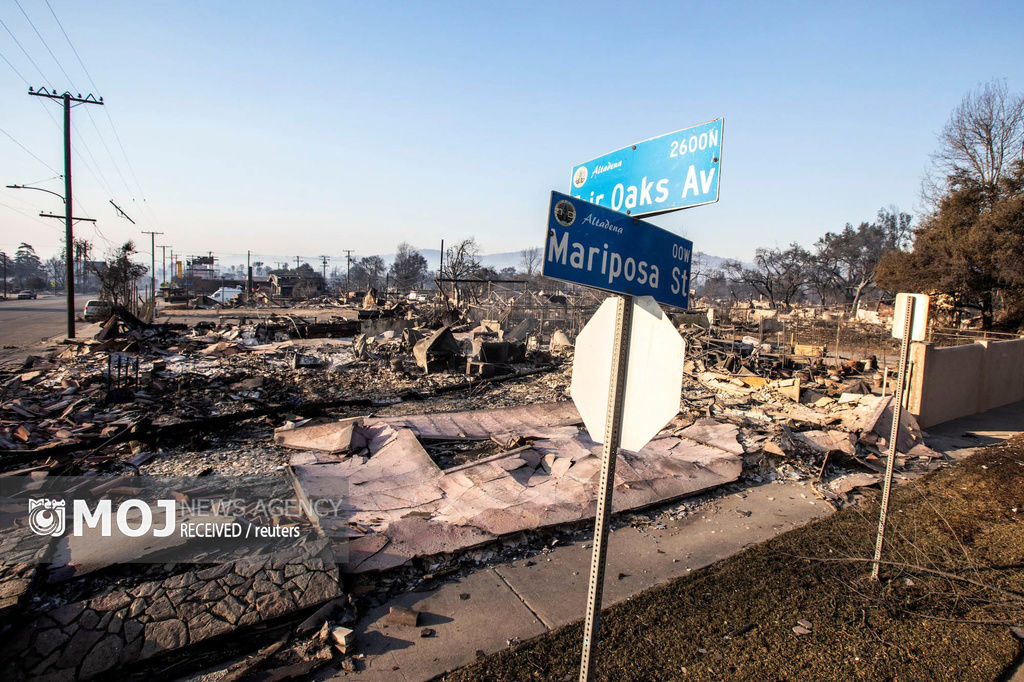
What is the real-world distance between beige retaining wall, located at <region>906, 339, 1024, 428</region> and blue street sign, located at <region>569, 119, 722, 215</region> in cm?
1049

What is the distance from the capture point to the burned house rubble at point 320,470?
359cm

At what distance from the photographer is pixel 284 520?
503 cm

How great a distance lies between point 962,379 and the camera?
37.1 feet

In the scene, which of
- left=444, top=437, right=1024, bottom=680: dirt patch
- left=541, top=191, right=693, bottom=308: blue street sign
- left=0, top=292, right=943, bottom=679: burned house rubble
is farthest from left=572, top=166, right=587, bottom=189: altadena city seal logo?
left=0, top=292, right=943, bottom=679: burned house rubble

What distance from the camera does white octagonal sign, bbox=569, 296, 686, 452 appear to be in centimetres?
221

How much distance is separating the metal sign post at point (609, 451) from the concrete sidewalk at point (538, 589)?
161 cm

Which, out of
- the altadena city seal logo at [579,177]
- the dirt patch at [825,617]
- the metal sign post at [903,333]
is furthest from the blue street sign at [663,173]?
the metal sign post at [903,333]

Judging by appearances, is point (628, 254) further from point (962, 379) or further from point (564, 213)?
point (962, 379)

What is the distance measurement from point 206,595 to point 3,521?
2714 millimetres

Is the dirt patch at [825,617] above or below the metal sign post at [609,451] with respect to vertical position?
below

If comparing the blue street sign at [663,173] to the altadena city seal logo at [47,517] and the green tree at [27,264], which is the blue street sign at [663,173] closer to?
the altadena city seal logo at [47,517]

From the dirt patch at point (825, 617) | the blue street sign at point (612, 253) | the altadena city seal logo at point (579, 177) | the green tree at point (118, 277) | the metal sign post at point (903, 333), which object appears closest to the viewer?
the blue street sign at point (612, 253)

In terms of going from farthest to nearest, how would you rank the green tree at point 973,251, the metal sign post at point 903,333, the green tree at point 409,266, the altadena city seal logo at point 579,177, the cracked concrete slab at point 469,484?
the green tree at point 409,266 < the green tree at point 973,251 < the cracked concrete slab at point 469,484 < the metal sign post at point 903,333 < the altadena city seal logo at point 579,177

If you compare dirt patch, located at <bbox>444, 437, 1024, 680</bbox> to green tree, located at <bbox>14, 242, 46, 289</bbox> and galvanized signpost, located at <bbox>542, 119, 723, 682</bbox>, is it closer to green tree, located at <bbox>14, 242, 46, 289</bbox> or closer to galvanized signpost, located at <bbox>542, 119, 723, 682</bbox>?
galvanized signpost, located at <bbox>542, 119, 723, 682</bbox>
